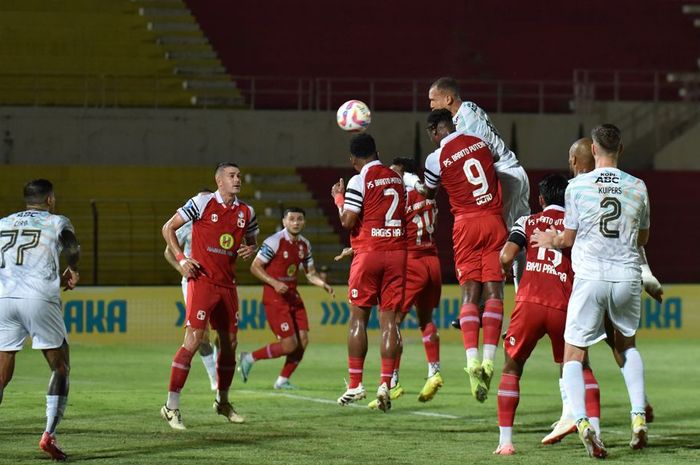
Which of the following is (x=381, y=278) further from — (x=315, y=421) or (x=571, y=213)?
(x=571, y=213)

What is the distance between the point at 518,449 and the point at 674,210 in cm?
1854

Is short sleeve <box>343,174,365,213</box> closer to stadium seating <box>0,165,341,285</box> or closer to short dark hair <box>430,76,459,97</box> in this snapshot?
short dark hair <box>430,76,459,97</box>

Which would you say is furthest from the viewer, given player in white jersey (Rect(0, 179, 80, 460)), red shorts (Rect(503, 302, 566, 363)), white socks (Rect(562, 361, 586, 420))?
red shorts (Rect(503, 302, 566, 363))

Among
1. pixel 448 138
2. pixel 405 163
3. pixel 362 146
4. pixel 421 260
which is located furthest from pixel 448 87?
pixel 421 260

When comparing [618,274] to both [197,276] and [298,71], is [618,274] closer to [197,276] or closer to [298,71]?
[197,276]

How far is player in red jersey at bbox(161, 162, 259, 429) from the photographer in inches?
461

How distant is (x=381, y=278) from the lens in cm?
1252

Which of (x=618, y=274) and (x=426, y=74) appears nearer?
(x=618, y=274)

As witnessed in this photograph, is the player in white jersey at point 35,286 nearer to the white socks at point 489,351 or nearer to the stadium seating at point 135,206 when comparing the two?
the white socks at point 489,351

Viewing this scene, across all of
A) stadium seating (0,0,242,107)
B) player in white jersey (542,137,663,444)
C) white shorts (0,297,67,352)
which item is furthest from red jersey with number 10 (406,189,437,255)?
stadium seating (0,0,242,107)

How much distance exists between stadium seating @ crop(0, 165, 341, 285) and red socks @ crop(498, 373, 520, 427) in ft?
53.1

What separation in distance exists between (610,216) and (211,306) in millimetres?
4007

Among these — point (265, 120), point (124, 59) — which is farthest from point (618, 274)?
point (124, 59)

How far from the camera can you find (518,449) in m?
10.1
